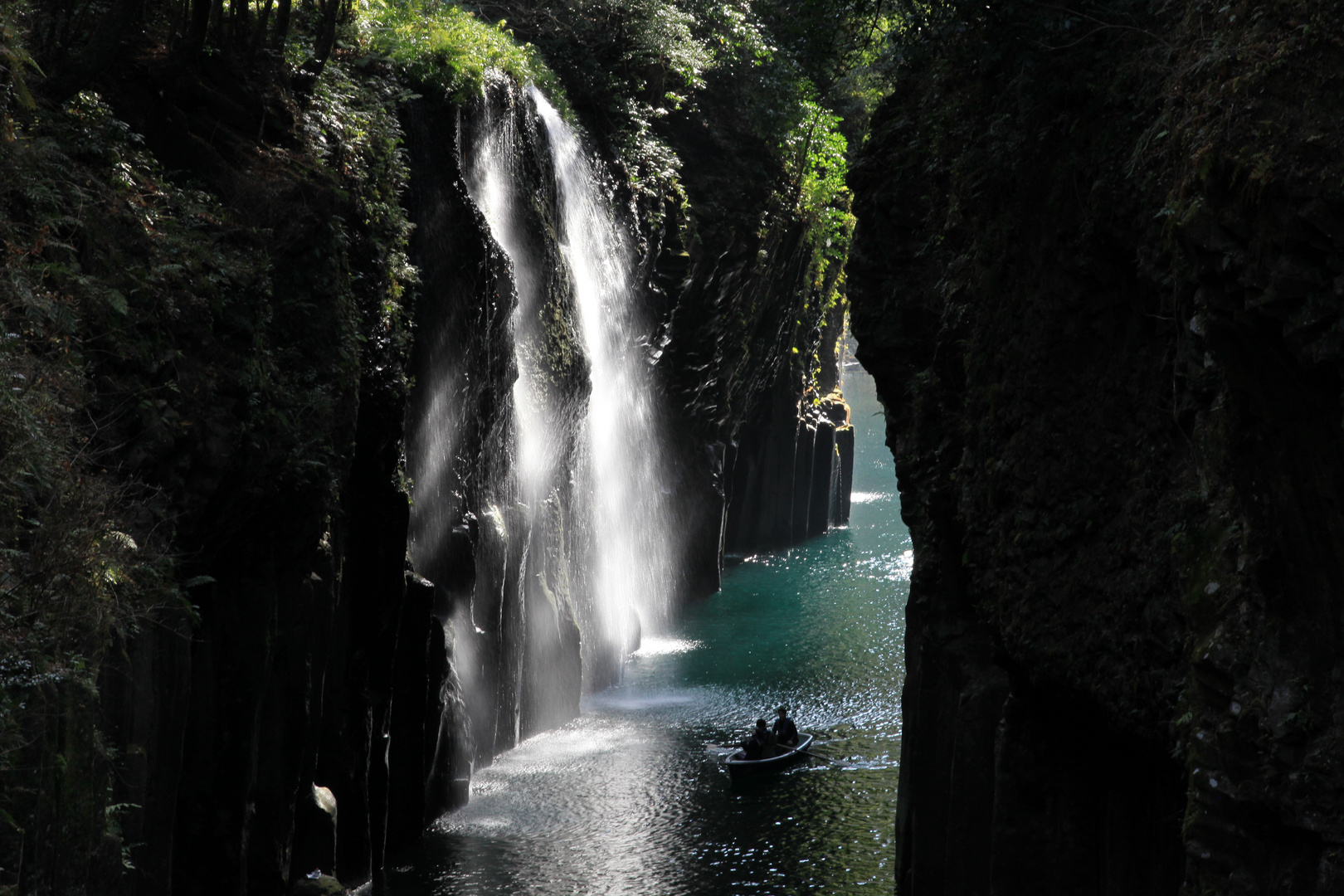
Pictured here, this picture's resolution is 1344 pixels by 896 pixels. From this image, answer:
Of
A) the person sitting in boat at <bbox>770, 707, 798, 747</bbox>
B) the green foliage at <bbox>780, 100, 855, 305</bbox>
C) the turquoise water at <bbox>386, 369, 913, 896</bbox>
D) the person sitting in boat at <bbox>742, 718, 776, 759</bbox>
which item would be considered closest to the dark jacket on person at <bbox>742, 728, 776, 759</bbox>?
the person sitting in boat at <bbox>742, 718, 776, 759</bbox>

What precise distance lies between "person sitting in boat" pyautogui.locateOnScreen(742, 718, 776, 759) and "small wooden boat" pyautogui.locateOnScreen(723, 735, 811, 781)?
0.39ft

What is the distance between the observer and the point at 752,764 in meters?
21.2

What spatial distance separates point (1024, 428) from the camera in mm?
12555

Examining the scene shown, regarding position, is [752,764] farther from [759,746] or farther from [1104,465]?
[1104,465]

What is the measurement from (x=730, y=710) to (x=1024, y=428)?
15.4m

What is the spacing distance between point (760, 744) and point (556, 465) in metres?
8.39

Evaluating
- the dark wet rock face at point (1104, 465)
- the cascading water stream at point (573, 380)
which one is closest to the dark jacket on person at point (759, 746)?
the dark wet rock face at point (1104, 465)

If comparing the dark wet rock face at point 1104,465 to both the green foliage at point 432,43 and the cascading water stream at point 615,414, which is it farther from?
the cascading water stream at point 615,414

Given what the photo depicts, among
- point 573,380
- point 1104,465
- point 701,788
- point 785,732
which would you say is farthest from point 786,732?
point 1104,465

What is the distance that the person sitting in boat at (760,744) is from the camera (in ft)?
70.9

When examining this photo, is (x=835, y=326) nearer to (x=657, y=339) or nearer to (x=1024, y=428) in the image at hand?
(x=657, y=339)

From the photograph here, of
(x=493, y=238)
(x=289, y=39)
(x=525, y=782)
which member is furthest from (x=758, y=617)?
(x=289, y=39)

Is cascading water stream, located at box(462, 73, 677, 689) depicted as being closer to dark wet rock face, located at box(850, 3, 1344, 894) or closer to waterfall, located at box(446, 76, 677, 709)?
waterfall, located at box(446, 76, 677, 709)

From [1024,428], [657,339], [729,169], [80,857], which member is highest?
[729,169]
